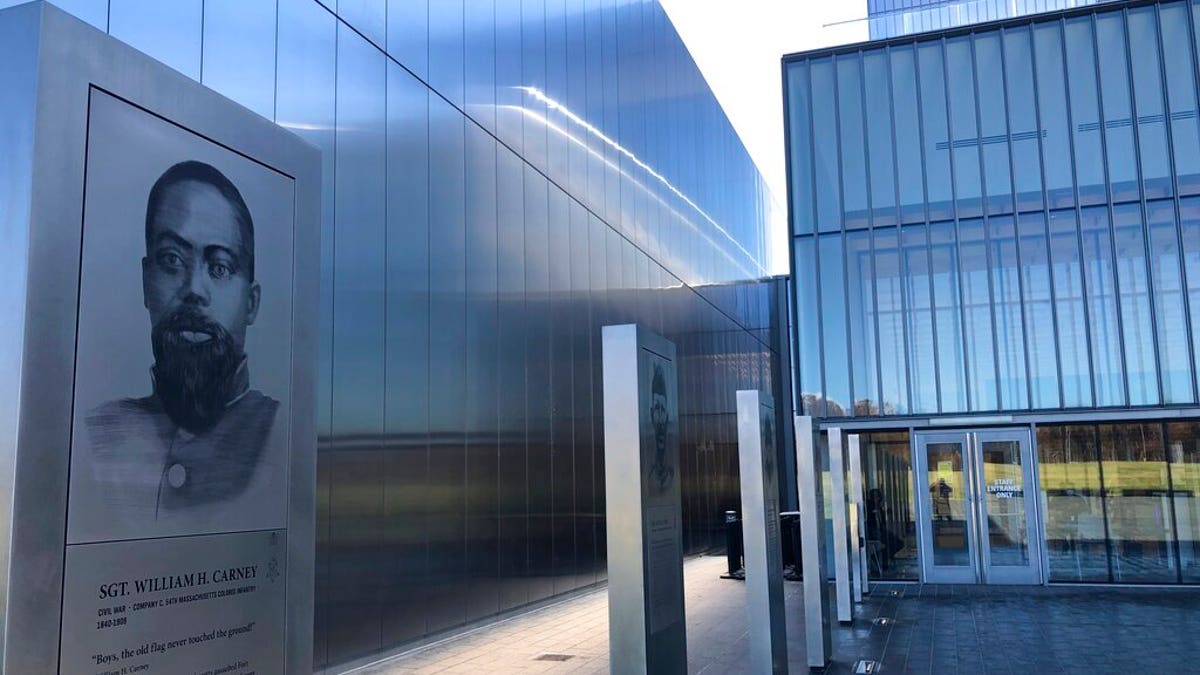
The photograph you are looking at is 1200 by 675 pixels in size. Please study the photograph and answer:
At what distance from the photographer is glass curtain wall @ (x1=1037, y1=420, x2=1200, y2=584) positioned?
17750mm

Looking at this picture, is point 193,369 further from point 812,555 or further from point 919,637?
point 919,637

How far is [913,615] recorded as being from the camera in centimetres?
1395

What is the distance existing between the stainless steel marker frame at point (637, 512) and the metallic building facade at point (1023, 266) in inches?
558

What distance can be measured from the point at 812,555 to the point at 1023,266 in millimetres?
11051

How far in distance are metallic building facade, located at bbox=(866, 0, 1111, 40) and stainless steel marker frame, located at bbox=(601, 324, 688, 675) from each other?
55.2 ft

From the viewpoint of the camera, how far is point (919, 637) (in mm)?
11898

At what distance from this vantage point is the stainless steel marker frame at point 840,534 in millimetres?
12852

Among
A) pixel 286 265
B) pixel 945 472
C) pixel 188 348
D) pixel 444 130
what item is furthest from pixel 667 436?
pixel 945 472

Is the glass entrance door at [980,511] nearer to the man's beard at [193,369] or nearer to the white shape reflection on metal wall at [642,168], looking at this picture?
the white shape reflection on metal wall at [642,168]

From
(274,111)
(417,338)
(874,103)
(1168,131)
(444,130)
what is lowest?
(417,338)

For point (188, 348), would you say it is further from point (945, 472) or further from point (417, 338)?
point (945, 472)

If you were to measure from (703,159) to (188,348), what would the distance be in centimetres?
2467

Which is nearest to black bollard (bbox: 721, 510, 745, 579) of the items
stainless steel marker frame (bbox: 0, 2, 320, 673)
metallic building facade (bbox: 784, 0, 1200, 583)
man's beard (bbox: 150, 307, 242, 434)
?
metallic building facade (bbox: 784, 0, 1200, 583)

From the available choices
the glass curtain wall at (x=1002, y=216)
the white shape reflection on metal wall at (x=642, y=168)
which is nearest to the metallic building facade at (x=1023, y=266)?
the glass curtain wall at (x=1002, y=216)
